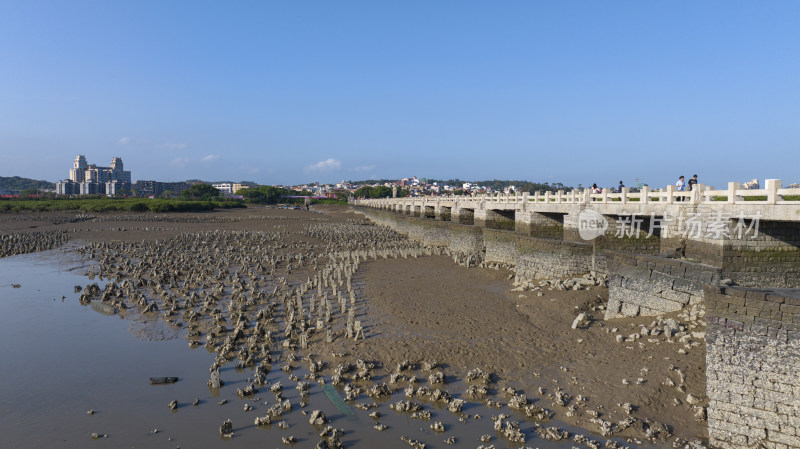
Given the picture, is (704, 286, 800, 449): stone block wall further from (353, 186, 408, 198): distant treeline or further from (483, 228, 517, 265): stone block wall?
(353, 186, 408, 198): distant treeline

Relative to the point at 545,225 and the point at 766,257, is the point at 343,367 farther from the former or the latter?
the point at 545,225

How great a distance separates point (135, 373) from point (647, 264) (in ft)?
44.7

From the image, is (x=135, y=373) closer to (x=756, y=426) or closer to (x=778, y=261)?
(x=756, y=426)

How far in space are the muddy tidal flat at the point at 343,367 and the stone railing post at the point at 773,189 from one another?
337 centimetres

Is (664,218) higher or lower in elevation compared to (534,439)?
higher

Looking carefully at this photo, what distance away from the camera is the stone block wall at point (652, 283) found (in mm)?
12227

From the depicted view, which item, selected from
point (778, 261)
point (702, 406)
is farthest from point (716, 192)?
point (702, 406)

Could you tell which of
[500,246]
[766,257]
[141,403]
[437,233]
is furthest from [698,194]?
[437,233]

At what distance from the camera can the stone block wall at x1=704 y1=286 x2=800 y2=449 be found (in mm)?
7031

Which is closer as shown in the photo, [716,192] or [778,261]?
[778,261]

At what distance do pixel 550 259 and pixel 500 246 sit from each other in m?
5.58

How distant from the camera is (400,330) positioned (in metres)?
13.5

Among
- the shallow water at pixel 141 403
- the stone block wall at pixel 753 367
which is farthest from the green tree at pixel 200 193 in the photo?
the stone block wall at pixel 753 367

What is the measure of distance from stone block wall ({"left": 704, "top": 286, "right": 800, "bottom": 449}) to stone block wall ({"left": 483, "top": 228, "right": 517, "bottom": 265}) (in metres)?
16.5
